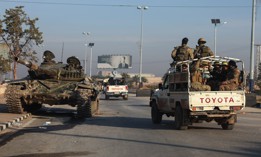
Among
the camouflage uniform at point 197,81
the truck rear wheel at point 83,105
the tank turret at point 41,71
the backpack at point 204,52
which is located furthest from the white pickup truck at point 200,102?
the tank turret at point 41,71

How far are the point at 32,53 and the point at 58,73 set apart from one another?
28.1 m

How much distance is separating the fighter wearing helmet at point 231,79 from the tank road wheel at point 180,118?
1399mm

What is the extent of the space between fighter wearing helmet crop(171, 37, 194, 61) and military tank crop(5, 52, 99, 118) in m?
4.98

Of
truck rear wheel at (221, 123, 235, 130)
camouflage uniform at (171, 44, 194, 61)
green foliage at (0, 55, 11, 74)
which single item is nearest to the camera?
truck rear wheel at (221, 123, 235, 130)

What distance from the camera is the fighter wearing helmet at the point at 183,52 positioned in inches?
669

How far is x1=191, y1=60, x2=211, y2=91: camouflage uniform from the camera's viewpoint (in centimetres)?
1479

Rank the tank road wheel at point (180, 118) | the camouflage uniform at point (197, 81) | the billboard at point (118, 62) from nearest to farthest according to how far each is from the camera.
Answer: the camouflage uniform at point (197, 81) → the tank road wheel at point (180, 118) → the billboard at point (118, 62)

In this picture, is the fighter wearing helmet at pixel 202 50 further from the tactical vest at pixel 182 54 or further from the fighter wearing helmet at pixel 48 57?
the fighter wearing helmet at pixel 48 57

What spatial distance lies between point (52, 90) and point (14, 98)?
5.45 ft

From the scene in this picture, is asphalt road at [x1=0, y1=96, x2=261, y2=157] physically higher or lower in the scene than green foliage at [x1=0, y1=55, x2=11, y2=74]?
lower

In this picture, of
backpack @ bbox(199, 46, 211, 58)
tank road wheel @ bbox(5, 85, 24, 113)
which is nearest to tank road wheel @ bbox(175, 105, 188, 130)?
backpack @ bbox(199, 46, 211, 58)

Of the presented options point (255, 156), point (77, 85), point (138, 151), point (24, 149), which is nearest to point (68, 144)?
point (24, 149)

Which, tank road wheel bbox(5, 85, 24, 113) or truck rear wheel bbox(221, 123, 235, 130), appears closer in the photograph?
truck rear wheel bbox(221, 123, 235, 130)

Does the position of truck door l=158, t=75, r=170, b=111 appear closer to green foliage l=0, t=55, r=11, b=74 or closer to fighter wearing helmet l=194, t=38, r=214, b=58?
fighter wearing helmet l=194, t=38, r=214, b=58
